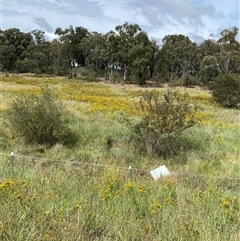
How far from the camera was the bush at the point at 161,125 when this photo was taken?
8641mm

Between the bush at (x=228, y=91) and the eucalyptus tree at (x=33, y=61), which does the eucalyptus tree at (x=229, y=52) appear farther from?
the eucalyptus tree at (x=33, y=61)

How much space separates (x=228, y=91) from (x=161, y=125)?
1450cm

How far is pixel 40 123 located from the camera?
928 cm

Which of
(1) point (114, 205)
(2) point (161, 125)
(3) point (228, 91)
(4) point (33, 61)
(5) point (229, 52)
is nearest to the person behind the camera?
(1) point (114, 205)

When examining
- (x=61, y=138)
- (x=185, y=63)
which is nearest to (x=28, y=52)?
(x=185, y=63)

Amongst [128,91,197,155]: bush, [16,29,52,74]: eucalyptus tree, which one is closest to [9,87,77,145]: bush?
[128,91,197,155]: bush

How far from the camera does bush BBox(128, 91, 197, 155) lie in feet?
28.3

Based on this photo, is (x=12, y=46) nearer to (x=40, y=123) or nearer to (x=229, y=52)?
(x=229, y=52)

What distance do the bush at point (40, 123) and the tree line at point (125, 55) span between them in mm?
37628

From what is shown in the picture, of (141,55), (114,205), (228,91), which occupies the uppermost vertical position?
(141,55)

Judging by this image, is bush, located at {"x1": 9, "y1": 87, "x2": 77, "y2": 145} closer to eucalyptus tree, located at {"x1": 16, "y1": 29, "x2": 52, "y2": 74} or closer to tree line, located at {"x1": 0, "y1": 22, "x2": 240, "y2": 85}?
tree line, located at {"x1": 0, "y1": 22, "x2": 240, "y2": 85}

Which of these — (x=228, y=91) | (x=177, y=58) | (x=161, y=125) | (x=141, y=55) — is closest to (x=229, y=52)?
(x=177, y=58)

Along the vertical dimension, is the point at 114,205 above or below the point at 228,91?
below

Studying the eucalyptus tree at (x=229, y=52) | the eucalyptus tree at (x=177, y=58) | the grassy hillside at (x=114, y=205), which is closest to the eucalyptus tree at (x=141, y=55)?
the eucalyptus tree at (x=177, y=58)
